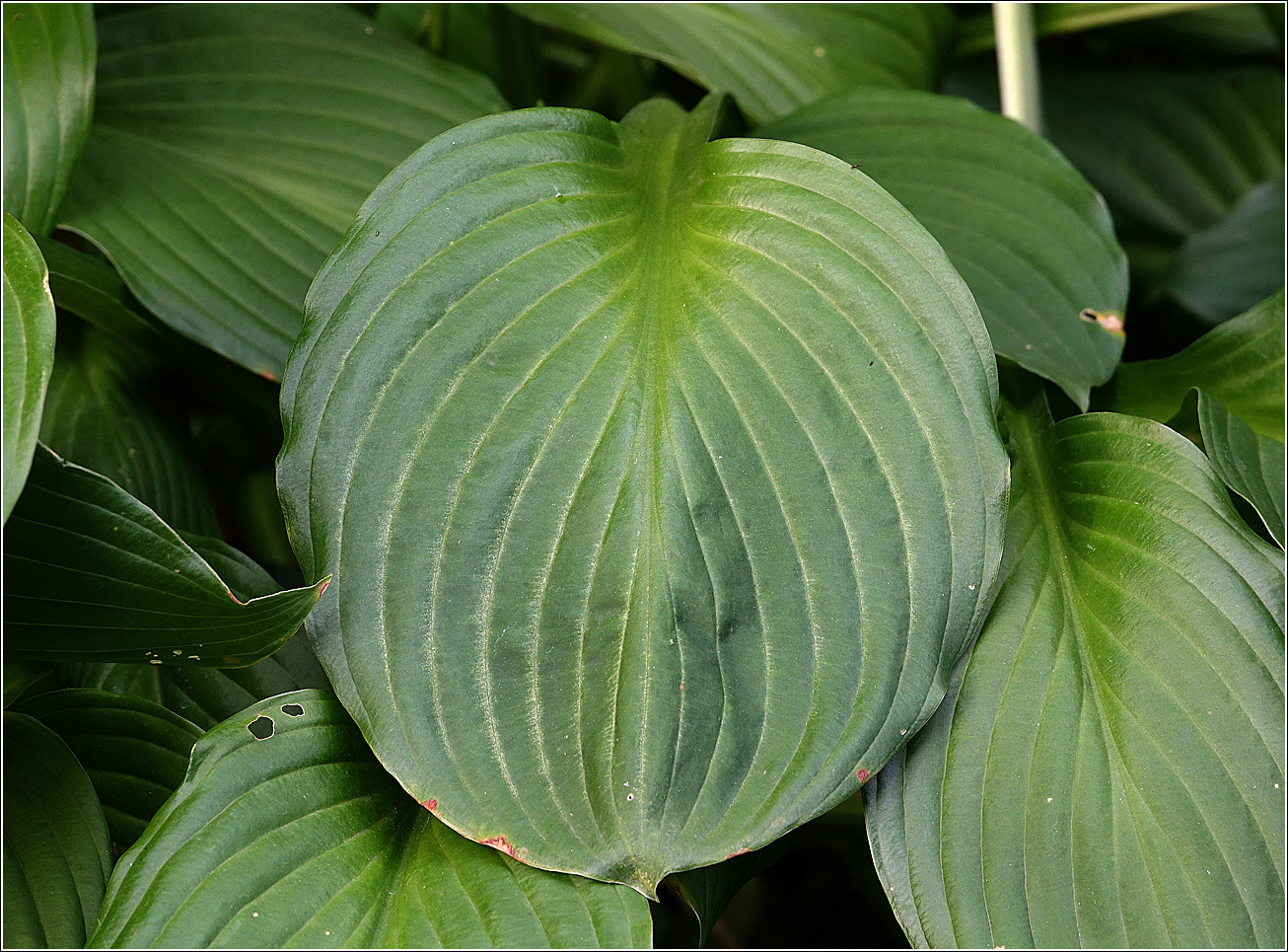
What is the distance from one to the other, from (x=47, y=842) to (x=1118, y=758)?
0.59 m

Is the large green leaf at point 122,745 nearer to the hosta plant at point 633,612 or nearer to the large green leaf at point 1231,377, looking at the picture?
the hosta plant at point 633,612

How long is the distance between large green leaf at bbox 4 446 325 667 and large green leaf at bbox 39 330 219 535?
0.65ft

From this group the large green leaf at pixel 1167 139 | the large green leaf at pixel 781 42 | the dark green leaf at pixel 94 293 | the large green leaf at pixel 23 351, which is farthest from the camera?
the large green leaf at pixel 1167 139

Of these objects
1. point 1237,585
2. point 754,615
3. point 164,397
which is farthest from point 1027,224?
point 164,397

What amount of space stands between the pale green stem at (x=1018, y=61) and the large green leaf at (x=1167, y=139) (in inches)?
12.6

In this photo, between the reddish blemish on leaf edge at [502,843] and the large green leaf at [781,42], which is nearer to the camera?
the reddish blemish on leaf edge at [502,843]

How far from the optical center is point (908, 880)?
541 mm

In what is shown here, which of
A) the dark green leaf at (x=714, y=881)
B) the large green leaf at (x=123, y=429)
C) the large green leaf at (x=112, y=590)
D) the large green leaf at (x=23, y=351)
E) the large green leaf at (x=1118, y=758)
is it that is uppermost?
the large green leaf at (x=23, y=351)

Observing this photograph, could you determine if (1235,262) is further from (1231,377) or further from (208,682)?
(208,682)

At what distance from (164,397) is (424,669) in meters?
0.47

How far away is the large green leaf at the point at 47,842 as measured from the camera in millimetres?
487

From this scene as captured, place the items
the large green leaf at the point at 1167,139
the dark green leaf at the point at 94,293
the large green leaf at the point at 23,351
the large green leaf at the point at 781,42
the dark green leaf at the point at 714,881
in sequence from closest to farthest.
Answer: the large green leaf at the point at 23,351, the dark green leaf at the point at 714,881, the dark green leaf at the point at 94,293, the large green leaf at the point at 781,42, the large green leaf at the point at 1167,139

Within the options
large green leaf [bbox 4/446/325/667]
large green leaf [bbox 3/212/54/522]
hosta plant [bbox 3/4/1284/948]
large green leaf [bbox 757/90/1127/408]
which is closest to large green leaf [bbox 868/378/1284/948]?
hosta plant [bbox 3/4/1284/948]

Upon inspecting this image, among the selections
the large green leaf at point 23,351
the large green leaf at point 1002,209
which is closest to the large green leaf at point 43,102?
the large green leaf at point 23,351
